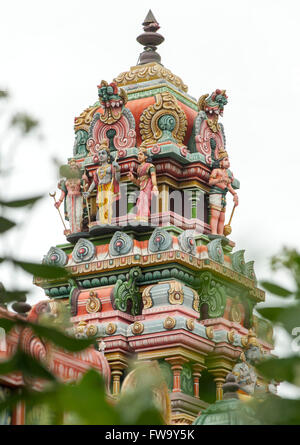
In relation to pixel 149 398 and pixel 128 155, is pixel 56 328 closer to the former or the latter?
pixel 149 398

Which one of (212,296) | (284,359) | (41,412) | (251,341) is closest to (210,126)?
(212,296)

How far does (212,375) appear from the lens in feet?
60.4

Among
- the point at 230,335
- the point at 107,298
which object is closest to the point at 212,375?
the point at 230,335

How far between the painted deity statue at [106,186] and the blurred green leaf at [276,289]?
56.9 feet

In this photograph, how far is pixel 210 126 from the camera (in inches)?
792

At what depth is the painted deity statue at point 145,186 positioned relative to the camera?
1875 centimetres

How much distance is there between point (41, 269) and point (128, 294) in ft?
54.9

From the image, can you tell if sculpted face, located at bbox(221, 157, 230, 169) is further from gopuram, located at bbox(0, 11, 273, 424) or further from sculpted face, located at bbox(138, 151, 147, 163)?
sculpted face, located at bbox(138, 151, 147, 163)

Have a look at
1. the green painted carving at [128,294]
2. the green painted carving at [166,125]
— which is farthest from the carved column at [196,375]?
the green painted carving at [166,125]

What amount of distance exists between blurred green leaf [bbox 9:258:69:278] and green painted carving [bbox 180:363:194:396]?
16.0 meters

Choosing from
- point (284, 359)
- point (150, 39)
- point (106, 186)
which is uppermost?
point (150, 39)

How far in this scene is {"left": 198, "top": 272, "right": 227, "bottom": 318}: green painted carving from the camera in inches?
735

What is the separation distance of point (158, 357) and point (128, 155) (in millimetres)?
3881

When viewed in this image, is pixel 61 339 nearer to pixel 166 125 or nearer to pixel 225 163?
pixel 166 125
